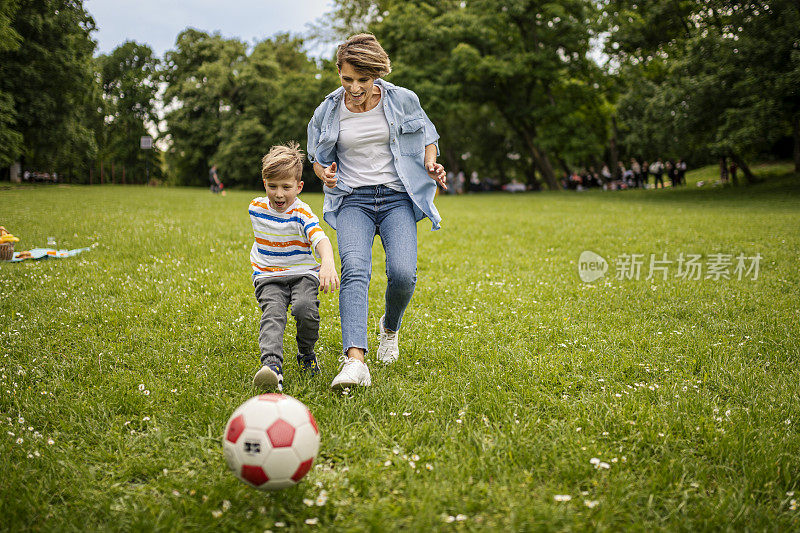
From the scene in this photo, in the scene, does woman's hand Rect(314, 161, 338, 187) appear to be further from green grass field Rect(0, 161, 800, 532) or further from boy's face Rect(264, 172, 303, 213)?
green grass field Rect(0, 161, 800, 532)

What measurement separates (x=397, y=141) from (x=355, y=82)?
1.83ft

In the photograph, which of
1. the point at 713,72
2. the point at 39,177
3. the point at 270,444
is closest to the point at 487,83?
the point at 713,72

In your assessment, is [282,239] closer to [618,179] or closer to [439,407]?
[439,407]

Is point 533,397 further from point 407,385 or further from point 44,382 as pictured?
point 44,382

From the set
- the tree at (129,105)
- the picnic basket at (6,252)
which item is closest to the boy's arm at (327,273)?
the picnic basket at (6,252)

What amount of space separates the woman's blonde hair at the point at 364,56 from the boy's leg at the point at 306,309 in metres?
1.57

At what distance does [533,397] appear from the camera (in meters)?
3.78

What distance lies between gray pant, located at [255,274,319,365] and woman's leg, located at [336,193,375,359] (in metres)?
0.24

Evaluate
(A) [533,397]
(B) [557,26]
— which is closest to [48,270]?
(A) [533,397]

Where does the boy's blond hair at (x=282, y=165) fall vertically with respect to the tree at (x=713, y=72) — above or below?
below

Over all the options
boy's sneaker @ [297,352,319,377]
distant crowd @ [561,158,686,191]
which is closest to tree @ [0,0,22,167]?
boy's sneaker @ [297,352,319,377]

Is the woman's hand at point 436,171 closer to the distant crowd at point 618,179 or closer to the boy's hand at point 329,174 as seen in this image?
the boy's hand at point 329,174

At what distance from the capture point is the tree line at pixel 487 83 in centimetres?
2398

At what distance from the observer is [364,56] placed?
3771 millimetres
